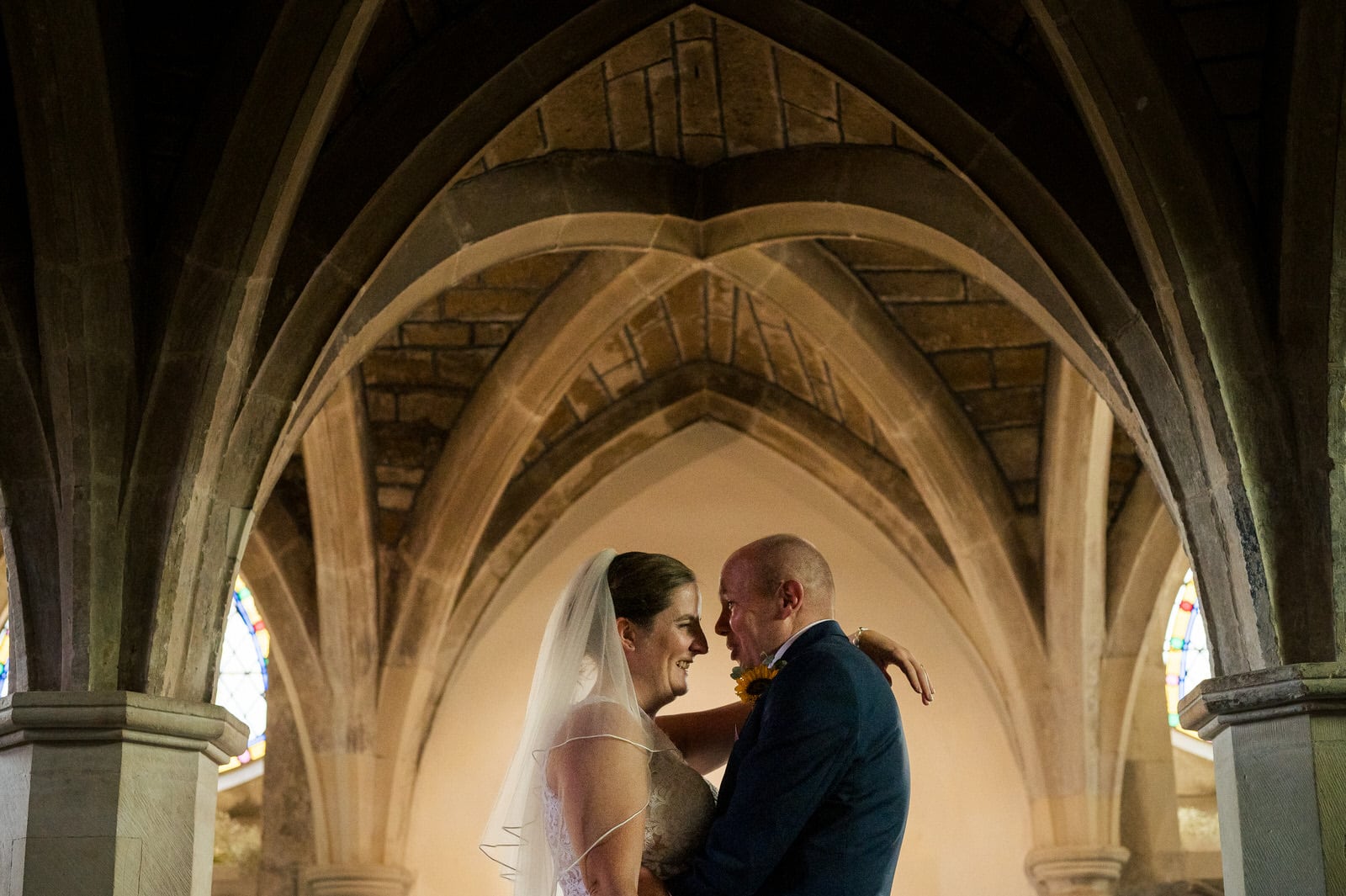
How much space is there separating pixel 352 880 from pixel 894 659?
647cm

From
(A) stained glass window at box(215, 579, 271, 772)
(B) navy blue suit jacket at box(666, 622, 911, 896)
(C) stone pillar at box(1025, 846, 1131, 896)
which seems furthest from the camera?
(A) stained glass window at box(215, 579, 271, 772)

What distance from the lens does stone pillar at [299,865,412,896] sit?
8867 mm

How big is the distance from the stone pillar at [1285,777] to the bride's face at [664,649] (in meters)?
2.56

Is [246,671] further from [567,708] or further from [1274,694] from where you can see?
[567,708]

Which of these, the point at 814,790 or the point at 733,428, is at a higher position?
the point at 733,428

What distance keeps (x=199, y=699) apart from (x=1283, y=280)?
371 centimetres

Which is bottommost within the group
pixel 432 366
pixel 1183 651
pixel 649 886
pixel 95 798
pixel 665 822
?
pixel 649 886

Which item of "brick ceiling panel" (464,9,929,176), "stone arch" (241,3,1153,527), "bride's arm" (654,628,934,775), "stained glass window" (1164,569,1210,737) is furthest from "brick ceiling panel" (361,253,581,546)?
"bride's arm" (654,628,934,775)

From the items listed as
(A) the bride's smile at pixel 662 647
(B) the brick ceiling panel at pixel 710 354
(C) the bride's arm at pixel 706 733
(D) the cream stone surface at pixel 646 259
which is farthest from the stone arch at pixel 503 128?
(A) the bride's smile at pixel 662 647

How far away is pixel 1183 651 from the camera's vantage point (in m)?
10.1

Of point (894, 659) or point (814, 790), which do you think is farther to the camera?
point (894, 659)

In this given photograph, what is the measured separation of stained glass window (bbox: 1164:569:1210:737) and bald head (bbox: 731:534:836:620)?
7.79 m

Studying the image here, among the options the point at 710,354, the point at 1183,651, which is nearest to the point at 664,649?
the point at 710,354

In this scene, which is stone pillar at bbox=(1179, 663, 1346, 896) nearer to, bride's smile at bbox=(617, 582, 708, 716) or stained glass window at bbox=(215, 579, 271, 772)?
bride's smile at bbox=(617, 582, 708, 716)
